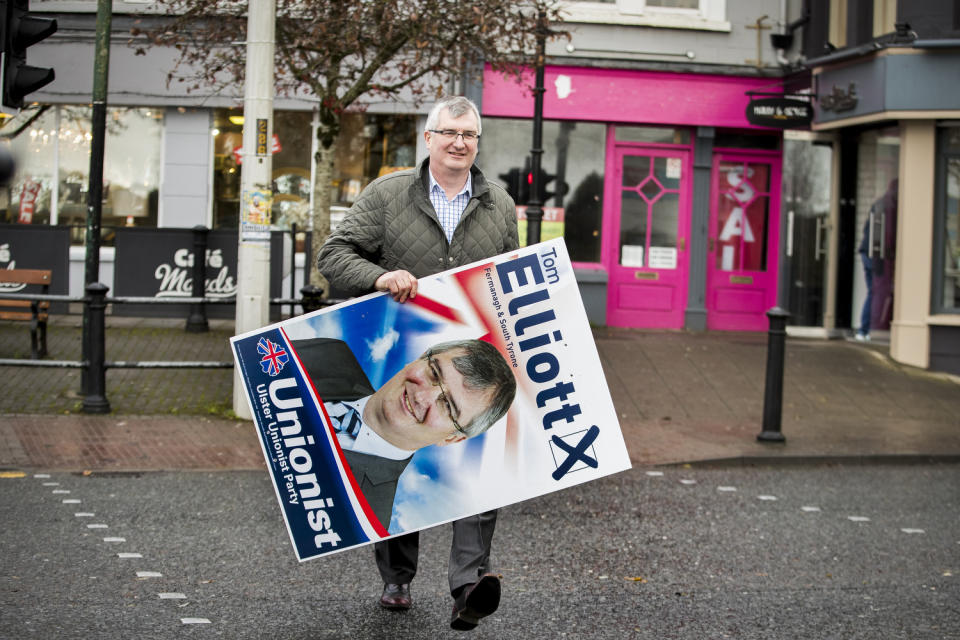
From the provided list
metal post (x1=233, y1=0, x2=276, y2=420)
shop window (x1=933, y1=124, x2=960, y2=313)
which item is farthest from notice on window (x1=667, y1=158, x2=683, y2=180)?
metal post (x1=233, y1=0, x2=276, y2=420)

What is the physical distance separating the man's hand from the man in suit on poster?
9.1 inches

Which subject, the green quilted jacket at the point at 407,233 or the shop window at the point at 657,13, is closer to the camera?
the green quilted jacket at the point at 407,233

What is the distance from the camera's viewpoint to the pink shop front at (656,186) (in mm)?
15445

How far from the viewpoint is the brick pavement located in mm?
8438

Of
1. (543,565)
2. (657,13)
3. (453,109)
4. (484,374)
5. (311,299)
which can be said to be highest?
(657,13)

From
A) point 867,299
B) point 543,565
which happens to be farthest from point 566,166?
point 543,565

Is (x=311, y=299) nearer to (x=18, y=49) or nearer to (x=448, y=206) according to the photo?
(x=18, y=49)

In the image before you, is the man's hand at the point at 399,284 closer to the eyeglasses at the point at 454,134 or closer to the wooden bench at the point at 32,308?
the eyeglasses at the point at 454,134

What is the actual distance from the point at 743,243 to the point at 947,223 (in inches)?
123

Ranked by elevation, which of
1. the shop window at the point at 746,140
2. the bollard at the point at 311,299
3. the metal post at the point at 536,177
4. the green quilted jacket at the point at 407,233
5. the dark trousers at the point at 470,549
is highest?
the shop window at the point at 746,140

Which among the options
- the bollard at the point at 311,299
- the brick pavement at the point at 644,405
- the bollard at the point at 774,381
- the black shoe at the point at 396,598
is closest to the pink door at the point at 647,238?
the brick pavement at the point at 644,405

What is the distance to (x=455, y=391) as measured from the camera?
424 centimetres

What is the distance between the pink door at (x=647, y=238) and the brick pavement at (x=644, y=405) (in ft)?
5.13

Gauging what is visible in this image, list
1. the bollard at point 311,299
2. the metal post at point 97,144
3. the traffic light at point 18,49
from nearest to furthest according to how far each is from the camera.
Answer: the traffic light at point 18,49 < the bollard at point 311,299 < the metal post at point 97,144
